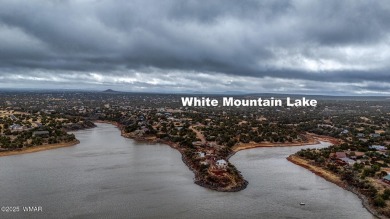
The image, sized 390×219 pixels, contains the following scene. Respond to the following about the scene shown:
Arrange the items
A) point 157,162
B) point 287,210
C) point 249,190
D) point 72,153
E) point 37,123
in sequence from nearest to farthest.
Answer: point 287,210
point 249,190
point 157,162
point 72,153
point 37,123

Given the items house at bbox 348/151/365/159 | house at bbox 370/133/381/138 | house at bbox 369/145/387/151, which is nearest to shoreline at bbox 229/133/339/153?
house at bbox 370/133/381/138

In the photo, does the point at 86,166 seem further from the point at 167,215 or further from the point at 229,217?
the point at 229,217

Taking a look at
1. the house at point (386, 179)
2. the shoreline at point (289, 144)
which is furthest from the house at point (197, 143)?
the house at point (386, 179)

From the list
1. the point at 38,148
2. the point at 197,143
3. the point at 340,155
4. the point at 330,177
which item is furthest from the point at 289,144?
the point at 38,148

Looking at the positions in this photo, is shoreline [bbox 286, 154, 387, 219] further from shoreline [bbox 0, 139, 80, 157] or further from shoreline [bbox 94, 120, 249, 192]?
shoreline [bbox 0, 139, 80, 157]

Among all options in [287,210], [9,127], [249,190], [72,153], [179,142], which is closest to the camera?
[287,210]

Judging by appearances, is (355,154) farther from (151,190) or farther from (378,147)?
(151,190)

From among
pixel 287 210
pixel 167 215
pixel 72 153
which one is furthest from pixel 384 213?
pixel 72 153

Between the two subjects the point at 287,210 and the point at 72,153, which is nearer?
the point at 287,210
